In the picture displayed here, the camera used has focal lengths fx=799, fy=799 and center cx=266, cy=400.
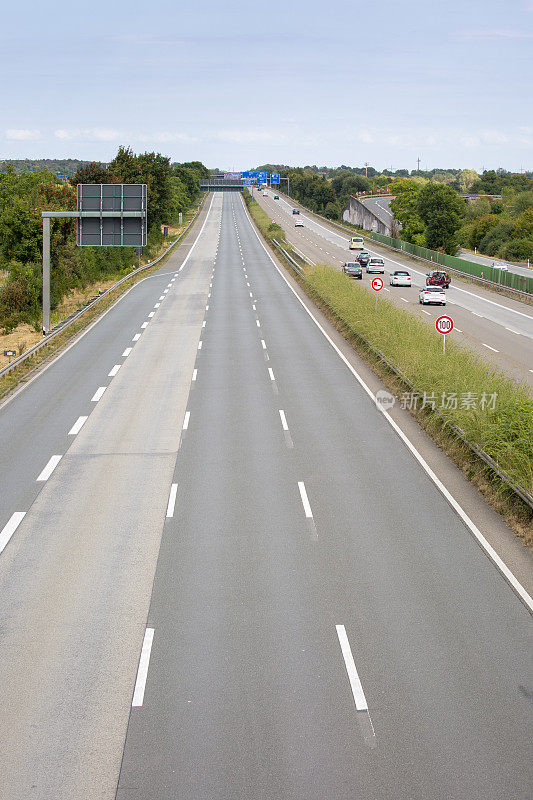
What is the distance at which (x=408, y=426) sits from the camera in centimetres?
2077

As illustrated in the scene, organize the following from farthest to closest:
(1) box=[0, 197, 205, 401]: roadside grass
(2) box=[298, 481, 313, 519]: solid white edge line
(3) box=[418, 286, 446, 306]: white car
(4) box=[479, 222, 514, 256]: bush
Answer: (4) box=[479, 222, 514, 256]: bush
(3) box=[418, 286, 446, 306]: white car
(1) box=[0, 197, 205, 401]: roadside grass
(2) box=[298, 481, 313, 519]: solid white edge line

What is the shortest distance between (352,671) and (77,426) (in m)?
12.8

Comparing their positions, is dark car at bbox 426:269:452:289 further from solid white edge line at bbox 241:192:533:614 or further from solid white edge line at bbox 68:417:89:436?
solid white edge line at bbox 68:417:89:436

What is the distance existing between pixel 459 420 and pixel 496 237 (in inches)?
4229

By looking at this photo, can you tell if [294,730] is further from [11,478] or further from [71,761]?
[11,478]

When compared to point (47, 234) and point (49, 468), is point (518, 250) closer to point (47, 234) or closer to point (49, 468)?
point (47, 234)

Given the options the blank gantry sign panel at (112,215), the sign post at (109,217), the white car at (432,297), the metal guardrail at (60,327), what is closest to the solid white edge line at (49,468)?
the metal guardrail at (60,327)

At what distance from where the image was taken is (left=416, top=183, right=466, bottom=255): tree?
280ft

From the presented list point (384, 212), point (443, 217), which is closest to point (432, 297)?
point (443, 217)

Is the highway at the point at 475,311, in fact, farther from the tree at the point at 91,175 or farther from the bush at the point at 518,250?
the bush at the point at 518,250

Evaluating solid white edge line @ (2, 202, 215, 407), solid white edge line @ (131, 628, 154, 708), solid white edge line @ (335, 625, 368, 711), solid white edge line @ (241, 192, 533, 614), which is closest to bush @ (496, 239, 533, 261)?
solid white edge line @ (2, 202, 215, 407)

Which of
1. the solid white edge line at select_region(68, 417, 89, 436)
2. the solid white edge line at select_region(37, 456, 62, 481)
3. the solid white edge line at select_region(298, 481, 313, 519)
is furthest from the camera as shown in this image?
the solid white edge line at select_region(68, 417, 89, 436)

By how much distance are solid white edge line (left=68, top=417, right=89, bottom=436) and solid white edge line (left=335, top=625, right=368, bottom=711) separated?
11263 mm

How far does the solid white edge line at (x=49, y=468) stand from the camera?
16234 millimetres
